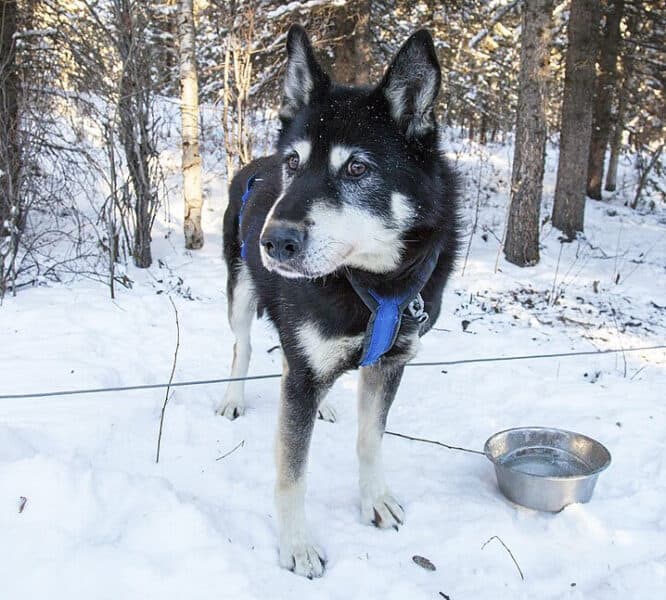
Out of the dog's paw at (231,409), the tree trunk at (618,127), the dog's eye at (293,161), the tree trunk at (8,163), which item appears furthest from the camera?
the tree trunk at (618,127)

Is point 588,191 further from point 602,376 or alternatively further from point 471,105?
point 602,376

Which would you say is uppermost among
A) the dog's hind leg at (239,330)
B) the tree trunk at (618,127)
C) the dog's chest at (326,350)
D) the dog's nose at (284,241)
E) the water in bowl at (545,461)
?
the tree trunk at (618,127)

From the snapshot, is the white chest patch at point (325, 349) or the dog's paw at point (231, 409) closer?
the white chest patch at point (325, 349)

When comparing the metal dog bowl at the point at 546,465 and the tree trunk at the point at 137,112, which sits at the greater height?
the tree trunk at the point at 137,112

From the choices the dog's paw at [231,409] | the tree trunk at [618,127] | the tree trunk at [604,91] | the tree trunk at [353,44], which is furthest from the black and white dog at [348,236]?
the tree trunk at [618,127]

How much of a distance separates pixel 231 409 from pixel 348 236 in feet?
6.41

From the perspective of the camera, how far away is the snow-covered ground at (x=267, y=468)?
2191 millimetres

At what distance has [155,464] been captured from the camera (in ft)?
9.50

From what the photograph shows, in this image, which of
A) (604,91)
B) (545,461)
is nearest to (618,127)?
(604,91)

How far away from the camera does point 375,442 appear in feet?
9.05

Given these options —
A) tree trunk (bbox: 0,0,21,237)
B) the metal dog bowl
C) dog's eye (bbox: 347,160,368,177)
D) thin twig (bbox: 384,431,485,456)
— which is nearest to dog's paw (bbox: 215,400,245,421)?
thin twig (bbox: 384,431,485,456)

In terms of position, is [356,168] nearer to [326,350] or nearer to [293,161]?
[293,161]

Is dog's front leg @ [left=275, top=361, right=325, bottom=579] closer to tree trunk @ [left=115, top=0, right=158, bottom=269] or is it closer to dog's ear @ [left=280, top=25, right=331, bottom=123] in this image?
dog's ear @ [left=280, top=25, right=331, bottom=123]

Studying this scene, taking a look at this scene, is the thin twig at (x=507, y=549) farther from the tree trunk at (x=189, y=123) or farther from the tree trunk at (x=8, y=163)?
the tree trunk at (x=189, y=123)
